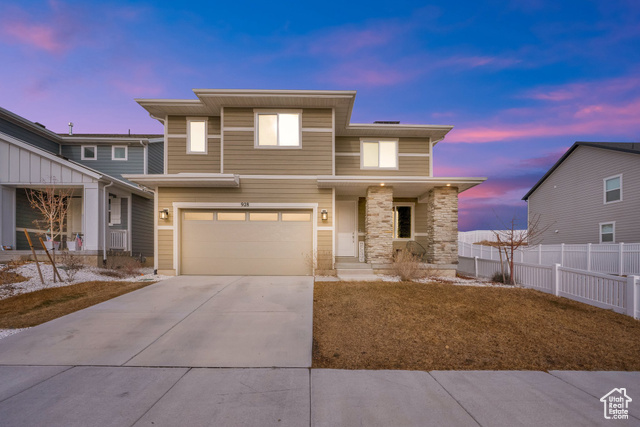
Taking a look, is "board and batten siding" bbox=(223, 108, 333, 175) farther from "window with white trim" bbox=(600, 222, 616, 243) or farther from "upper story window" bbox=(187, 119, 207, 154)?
"window with white trim" bbox=(600, 222, 616, 243)

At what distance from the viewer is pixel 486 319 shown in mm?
5789

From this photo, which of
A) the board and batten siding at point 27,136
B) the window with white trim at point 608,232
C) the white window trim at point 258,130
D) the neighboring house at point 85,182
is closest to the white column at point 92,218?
the neighboring house at point 85,182

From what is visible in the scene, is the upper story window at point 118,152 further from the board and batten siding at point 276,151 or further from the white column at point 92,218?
the board and batten siding at point 276,151

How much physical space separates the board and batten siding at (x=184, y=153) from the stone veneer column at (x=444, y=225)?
845 cm

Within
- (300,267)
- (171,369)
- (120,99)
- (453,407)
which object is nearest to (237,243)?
(300,267)

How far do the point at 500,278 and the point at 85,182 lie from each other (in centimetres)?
1613

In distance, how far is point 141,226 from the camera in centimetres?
1641

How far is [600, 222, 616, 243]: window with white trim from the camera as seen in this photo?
1500 centimetres

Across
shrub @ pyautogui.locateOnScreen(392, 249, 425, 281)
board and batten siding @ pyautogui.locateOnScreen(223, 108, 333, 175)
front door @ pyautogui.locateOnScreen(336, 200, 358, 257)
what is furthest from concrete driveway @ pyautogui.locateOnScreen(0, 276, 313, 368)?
front door @ pyautogui.locateOnScreen(336, 200, 358, 257)

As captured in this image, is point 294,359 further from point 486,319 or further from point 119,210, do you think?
point 119,210

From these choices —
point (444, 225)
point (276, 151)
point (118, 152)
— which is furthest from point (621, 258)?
point (118, 152)

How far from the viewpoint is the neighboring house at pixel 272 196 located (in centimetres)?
1056

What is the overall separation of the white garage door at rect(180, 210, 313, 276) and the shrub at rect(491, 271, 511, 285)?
633 centimetres

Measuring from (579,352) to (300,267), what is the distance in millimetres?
7736
